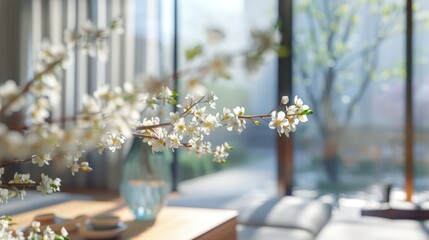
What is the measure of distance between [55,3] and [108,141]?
476cm

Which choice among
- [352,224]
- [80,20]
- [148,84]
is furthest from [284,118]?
[80,20]

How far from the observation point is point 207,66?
430 millimetres

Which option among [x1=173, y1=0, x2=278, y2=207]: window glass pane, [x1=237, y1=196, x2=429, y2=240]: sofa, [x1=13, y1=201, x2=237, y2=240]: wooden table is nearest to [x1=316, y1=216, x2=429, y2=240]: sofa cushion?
[x1=237, y1=196, x2=429, y2=240]: sofa

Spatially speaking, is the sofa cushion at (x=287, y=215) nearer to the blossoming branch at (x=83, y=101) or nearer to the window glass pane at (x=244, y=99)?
the window glass pane at (x=244, y=99)

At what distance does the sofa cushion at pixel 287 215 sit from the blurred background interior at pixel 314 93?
121 centimetres

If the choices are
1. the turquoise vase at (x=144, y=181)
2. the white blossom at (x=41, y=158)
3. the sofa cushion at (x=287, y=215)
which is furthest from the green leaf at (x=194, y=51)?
the sofa cushion at (x=287, y=215)

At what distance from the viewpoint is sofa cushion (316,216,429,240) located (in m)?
2.43

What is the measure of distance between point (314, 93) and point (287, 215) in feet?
6.25

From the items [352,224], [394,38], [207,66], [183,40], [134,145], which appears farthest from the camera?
[183,40]

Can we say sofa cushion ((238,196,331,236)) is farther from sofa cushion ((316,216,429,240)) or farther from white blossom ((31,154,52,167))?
white blossom ((31,154,52,167))

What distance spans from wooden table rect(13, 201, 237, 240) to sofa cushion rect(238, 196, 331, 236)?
397 mm

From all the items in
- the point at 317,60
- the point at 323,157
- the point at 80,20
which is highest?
the point at 80,20

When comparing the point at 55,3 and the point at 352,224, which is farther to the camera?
the point at 55,3

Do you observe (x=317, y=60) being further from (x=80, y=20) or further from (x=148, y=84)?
(x=148, y=84)
